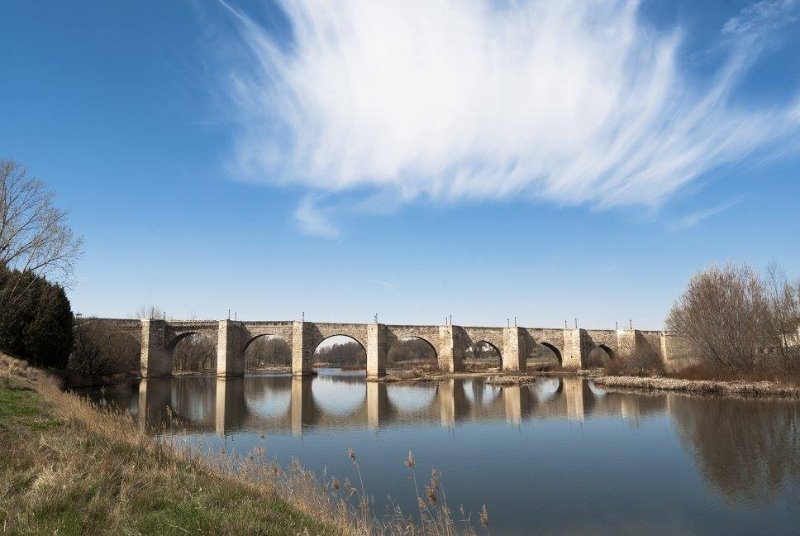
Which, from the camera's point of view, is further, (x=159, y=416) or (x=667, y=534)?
(x=159, y=416)

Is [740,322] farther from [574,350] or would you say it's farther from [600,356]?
[600,356]

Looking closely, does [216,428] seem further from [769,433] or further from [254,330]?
[254,330]

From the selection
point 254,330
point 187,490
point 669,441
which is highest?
Answer: point 254,330

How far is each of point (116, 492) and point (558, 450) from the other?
35.0 ft

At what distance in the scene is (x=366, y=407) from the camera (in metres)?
23.3

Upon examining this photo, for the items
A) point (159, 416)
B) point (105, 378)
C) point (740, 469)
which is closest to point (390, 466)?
point (740, 469)

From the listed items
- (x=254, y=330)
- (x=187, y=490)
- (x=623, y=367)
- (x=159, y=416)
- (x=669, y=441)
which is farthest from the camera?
(x=254, y=330)

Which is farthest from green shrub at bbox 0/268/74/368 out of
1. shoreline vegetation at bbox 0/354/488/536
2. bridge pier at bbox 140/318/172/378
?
shoreline vegetation at bbox 0/354/488/536

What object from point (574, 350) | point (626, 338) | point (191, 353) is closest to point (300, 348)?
point (191, 353)

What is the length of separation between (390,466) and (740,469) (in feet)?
24.1

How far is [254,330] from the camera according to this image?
41.1 m

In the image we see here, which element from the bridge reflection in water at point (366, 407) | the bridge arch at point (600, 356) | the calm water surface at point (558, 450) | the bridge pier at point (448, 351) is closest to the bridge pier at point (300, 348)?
the bridge reflection in water at point (366, 407)

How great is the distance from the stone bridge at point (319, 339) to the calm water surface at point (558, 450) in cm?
1508

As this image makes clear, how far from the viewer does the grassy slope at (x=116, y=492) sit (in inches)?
187
